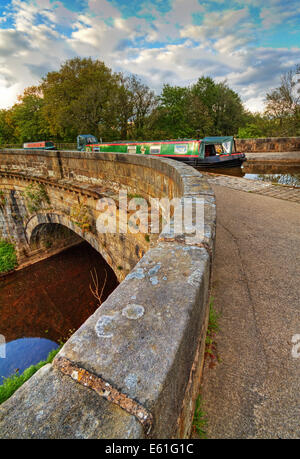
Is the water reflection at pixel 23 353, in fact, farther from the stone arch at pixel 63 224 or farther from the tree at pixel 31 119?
the tree at pixel 31 119

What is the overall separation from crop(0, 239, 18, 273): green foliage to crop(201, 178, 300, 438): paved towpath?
47.1ft

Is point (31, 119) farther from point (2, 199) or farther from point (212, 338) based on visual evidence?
point (212, 338)

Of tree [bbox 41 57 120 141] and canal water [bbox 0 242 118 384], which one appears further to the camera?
tree [bbox 41 57 120 141]

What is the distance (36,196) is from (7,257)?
683 cm

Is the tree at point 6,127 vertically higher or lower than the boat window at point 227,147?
higher

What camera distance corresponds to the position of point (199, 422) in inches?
55.3

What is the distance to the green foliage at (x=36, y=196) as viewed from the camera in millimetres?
9500

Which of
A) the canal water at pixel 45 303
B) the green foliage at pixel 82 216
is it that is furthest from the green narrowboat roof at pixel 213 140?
the canal water at pixel 45 303

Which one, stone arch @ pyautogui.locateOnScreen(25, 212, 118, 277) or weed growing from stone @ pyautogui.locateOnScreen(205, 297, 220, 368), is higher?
weed growing from stone @ pyautogui.locateOnScreen(205, 297, 220, 368)

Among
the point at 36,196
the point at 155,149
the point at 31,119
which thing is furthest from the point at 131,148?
the point at 31,119

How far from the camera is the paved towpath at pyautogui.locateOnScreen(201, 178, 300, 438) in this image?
140 centimetres

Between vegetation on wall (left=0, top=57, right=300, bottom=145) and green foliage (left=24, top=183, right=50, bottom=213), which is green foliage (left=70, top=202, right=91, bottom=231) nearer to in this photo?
green foliage (left=24, top=183, right=50, bottom=213)

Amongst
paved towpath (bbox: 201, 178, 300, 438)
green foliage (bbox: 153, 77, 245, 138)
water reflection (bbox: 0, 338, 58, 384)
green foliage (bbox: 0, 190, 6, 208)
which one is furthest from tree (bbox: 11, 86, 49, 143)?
paved towpath (bbox: 201, 178, 300, 438)

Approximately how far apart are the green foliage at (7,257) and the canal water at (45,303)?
0.61 m
